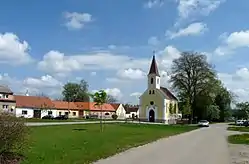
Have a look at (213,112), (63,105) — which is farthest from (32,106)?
(213,112)

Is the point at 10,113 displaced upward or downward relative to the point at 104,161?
upward

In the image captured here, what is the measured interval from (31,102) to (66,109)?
17596 millimetres

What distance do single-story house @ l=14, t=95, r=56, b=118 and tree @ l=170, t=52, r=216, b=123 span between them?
114 feet

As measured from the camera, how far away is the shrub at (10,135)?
13.1 metres

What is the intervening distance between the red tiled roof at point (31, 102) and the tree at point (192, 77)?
35.2 meters

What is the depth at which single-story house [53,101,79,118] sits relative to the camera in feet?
355

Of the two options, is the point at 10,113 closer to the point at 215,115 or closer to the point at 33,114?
the point at 33,114

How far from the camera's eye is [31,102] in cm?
9575

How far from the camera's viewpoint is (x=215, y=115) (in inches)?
3885

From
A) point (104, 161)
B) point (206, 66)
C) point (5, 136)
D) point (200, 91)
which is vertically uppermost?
point (206, 66)

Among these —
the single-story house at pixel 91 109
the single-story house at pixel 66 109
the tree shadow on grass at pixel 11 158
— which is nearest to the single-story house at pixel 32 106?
the single-story house at pixel 66 109

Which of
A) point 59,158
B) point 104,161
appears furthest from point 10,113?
point 104,161

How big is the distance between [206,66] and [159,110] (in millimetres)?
16313

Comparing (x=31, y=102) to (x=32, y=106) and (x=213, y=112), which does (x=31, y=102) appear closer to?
(x=32, y=106)
